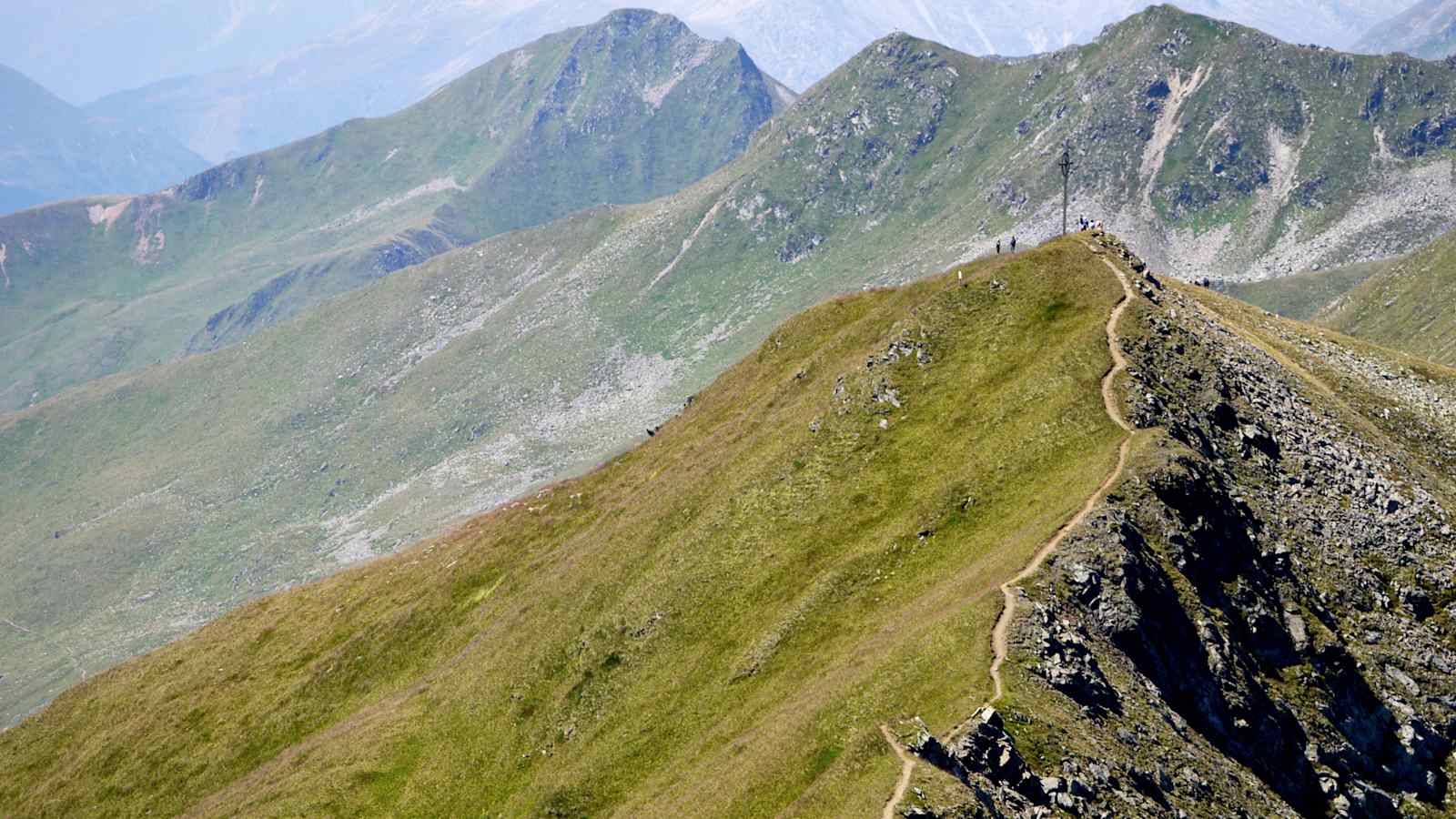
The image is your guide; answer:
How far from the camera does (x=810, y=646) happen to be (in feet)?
243

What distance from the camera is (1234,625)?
71438 millimetres

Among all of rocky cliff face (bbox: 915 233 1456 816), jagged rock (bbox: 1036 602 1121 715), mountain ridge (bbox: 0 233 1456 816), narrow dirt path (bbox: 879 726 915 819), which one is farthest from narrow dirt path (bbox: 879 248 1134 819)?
jagged rock (bbox: 1036 602 1121 715)

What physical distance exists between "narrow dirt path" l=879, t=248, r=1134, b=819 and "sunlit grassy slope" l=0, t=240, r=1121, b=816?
0.84 m

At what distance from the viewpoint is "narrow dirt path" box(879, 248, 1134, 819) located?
5251 centimetres

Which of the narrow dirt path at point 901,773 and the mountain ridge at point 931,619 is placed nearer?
the narrow dirt path at point 901,773

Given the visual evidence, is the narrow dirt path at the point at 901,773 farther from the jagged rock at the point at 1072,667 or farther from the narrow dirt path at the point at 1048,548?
the jagged rock at the point at 1072,667

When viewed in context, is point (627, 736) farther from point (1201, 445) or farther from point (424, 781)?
point (1201, 445)

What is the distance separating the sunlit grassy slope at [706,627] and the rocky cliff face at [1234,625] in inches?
172

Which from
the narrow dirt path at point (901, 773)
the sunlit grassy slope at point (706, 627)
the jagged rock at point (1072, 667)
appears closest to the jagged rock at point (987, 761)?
the narrow dirt path at point (901, 773)

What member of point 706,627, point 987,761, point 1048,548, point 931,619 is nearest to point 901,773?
point 987,761

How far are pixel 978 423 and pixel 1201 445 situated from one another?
18085 millimetres

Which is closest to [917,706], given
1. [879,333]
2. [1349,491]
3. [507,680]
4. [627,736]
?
[627,736]

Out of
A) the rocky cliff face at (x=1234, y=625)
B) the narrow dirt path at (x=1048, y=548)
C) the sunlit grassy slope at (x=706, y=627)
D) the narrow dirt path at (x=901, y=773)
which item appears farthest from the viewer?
the sunlit grassy slope at (x=706, y=627)

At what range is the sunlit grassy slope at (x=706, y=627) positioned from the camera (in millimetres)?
66875
